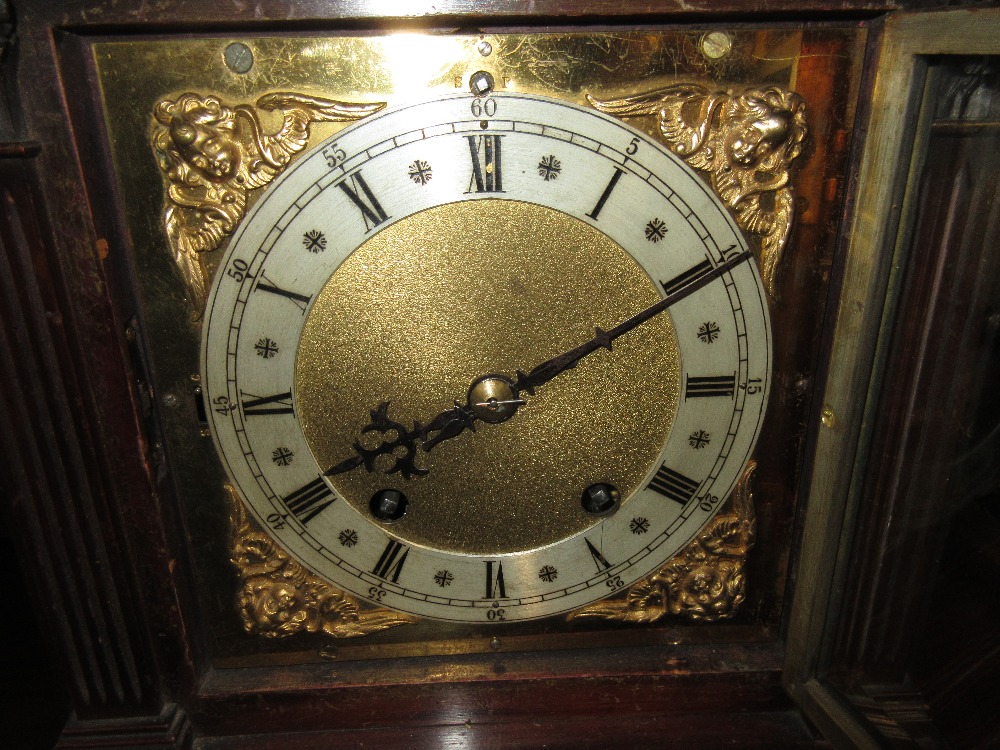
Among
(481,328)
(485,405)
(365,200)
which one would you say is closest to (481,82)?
(365,200)

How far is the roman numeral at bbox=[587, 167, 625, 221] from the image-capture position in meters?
0.91

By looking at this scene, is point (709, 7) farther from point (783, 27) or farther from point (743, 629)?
point (743, 629)

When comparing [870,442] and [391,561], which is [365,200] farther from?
[870,442]

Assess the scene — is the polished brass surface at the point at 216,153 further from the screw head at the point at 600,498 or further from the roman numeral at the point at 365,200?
the screw head at the point at 600,498

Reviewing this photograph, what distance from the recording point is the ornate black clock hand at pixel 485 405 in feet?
3.12

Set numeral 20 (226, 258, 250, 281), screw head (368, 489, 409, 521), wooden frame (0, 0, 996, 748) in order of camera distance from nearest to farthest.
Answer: wooden frame (0, 0, 996, 748) → numeral 20 (226, 258, 250, 281) → screw head (368, 489, 409, 521)

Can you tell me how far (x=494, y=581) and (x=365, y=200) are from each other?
Answer: 0.58m

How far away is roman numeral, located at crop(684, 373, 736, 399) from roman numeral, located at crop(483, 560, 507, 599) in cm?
37

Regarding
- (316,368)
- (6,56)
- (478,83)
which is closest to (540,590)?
(316,368)

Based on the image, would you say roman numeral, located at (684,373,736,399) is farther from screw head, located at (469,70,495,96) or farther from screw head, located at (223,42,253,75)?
screw head, located at (223,42,253,75)

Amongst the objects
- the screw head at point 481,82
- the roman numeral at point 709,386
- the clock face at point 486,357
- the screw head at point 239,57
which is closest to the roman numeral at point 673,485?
the clock face at point 486,357

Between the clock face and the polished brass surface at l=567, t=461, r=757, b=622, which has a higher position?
the clock face

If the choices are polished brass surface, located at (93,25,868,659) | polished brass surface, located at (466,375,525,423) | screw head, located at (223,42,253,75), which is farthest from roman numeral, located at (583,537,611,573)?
screw head, located at (223,42,253,75)

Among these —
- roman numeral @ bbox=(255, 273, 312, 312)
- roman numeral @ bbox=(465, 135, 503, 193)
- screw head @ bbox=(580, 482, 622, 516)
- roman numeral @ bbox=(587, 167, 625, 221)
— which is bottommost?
screw head @ bbox=(580, 482, 622, 516)
